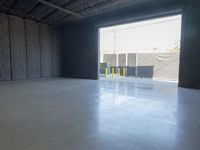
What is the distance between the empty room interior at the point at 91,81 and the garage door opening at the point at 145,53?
0.08 m

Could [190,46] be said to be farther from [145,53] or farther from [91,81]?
[145,53]

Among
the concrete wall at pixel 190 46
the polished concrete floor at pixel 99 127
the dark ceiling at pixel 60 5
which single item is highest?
the dark ceiling at pixel 60 5

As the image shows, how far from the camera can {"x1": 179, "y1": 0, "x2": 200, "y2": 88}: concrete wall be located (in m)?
5.36

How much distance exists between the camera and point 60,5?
21.4 feet

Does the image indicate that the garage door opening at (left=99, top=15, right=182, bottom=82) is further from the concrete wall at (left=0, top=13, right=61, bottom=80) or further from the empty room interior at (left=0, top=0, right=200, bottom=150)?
the concrete wall at (left=0, top=13, right=61, bottom=80)

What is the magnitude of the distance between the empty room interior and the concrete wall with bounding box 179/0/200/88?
1.3 inches

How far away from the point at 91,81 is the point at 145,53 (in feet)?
16.6

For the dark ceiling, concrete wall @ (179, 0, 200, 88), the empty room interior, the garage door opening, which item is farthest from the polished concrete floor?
the dark ceiling

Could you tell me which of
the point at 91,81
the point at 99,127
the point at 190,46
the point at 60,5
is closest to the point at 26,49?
the point at 60,5

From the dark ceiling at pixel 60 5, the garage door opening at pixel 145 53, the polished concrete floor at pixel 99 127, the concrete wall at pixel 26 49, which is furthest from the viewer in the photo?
the garage door opening at pixel 145 53

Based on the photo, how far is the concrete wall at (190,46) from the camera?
536 cm

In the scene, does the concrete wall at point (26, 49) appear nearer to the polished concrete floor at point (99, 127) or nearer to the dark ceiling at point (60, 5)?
the dark ceiling at point (60, 5)

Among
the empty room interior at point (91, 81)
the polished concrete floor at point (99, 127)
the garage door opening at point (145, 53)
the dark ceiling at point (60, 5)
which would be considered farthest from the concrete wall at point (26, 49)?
the polished concrete floor at point (99, 127)

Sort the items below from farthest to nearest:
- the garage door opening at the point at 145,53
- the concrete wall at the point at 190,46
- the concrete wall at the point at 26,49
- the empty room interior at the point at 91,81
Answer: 1. the garage door opening at the point at 145,53
2. the concrete wall at the point at 26,49
3. the concrete wall at the point at 190,46
4. the empty room interior at the point at 91,81
